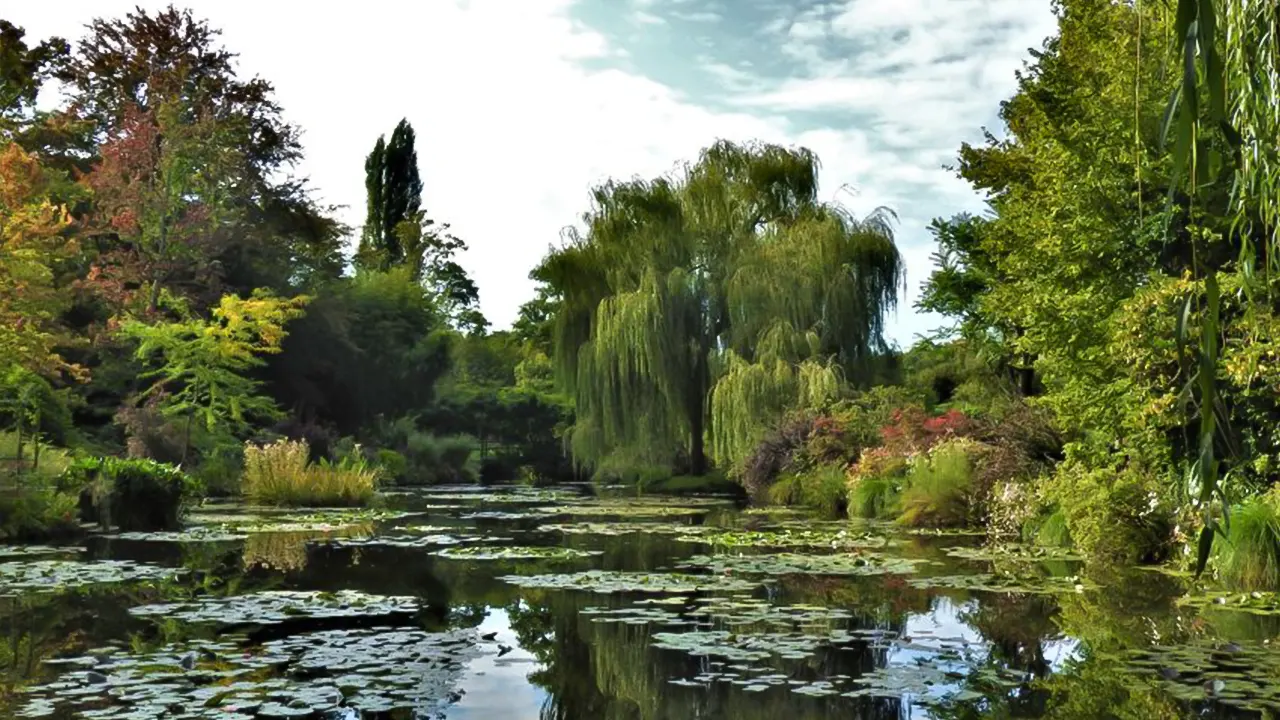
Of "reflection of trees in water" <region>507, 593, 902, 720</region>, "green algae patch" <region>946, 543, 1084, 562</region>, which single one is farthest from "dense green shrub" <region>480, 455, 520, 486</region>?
"reflection of trees in water" <region>507, 593, 902, 720</region>

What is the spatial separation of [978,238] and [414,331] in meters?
21.4

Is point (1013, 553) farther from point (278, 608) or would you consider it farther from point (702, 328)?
point (702, 328)

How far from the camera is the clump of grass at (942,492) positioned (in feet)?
51.2

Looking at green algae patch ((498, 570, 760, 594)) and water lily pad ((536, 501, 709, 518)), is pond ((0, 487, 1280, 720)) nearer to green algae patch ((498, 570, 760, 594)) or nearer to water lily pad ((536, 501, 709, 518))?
green algae patch ((498, 570, 760, 594))

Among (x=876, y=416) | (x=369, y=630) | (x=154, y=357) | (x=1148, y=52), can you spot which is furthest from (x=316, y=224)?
(x=369, y=630)

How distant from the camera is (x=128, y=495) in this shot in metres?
15.8

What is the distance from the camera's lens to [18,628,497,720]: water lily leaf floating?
4738 millimetres

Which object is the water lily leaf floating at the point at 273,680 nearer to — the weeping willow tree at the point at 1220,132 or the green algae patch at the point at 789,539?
the weeping willow tree at the point at 1220,132

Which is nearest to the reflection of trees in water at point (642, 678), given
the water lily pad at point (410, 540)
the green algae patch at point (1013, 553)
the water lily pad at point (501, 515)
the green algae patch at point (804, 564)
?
the green algae patch at point (804, 564)

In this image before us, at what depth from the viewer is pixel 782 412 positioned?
2300 cm

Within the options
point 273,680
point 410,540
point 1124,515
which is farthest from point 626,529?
point 273,680

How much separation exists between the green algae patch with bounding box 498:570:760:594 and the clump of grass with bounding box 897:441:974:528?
712 centimetres

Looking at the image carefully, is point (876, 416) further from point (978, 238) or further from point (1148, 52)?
point (1148, 52)

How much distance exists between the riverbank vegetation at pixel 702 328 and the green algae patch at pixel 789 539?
211cm
